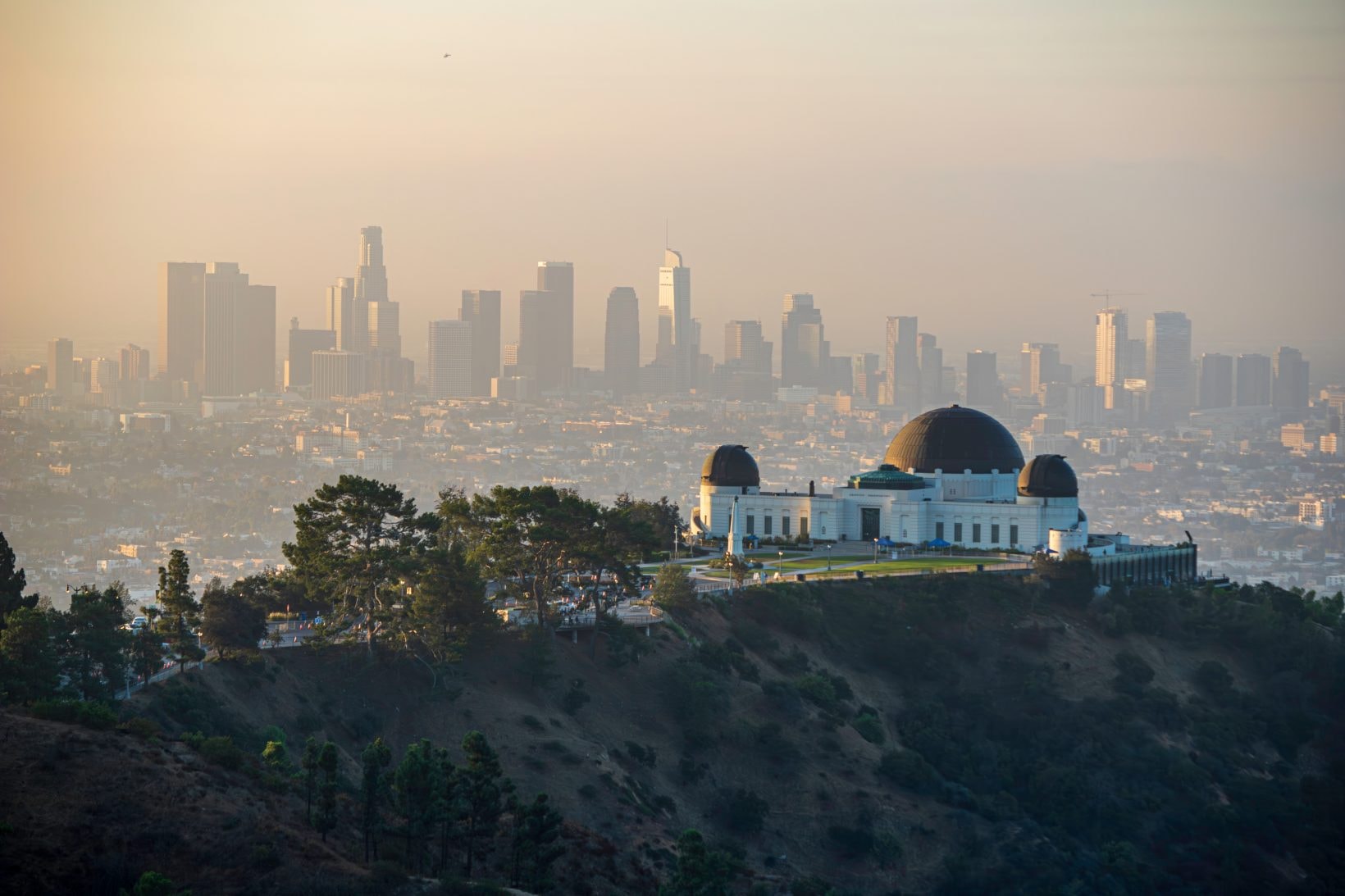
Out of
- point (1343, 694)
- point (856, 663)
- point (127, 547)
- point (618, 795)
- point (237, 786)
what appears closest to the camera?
point (237, 786)

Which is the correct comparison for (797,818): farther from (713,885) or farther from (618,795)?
(713,885)

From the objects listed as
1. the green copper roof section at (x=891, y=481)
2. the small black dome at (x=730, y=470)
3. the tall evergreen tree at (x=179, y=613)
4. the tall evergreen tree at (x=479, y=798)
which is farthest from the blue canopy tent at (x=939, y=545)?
the tall evergreen tree at (x=479, y=798)

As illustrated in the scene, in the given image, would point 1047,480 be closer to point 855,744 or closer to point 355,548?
point 855,744

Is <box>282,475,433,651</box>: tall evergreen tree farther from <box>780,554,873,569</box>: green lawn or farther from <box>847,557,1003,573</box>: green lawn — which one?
<box>847,557,1003,573</box>: green lawn

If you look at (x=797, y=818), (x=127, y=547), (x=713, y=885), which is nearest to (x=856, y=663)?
(x=797, y=818)

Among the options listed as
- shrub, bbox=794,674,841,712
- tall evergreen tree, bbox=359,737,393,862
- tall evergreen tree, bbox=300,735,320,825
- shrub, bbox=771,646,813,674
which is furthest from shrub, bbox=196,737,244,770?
shrub, bbox=771,646,813,674

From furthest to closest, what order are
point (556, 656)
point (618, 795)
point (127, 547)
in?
1. point (127, 547)
2. point (556, 656)
3. point (618, 795)
